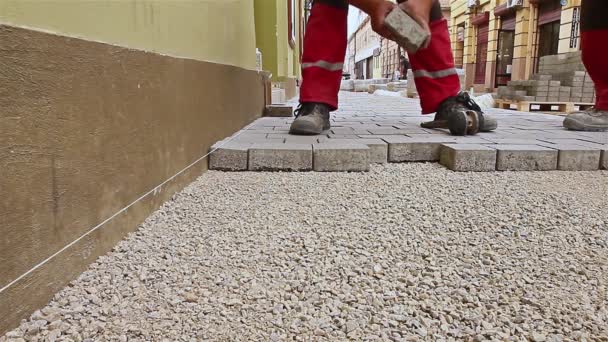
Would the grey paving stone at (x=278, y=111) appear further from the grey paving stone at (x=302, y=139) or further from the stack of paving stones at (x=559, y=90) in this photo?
the stack of paving stones at (x=559, y=90)

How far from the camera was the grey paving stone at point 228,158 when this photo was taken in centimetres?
193

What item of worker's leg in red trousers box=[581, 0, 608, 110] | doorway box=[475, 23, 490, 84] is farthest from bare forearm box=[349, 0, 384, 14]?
doorway box=[475, 23, 490, 84]

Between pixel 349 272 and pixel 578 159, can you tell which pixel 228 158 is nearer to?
pixel 349 272

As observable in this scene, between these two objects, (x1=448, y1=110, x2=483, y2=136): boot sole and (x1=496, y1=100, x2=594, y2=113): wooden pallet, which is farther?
(x1=496, y1=100, x2=594, y2=113): wooden pallet

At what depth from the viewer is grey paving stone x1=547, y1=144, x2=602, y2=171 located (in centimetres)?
197

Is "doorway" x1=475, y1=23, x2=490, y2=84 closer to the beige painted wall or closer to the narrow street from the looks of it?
the beige painted wall

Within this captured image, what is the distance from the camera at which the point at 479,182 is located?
5.72 feet

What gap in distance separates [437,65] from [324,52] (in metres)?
0.66

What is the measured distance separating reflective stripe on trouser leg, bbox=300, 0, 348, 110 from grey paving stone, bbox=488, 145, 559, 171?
96 cm

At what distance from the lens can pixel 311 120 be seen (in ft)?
7.84

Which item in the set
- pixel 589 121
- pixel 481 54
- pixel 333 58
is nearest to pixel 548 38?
pixel 481 54

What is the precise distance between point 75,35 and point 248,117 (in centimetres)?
213

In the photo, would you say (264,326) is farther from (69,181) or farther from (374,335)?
(69,181)

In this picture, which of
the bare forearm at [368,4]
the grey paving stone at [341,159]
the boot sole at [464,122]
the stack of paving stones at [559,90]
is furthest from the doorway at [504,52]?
the grey paving stone at [341,159]
